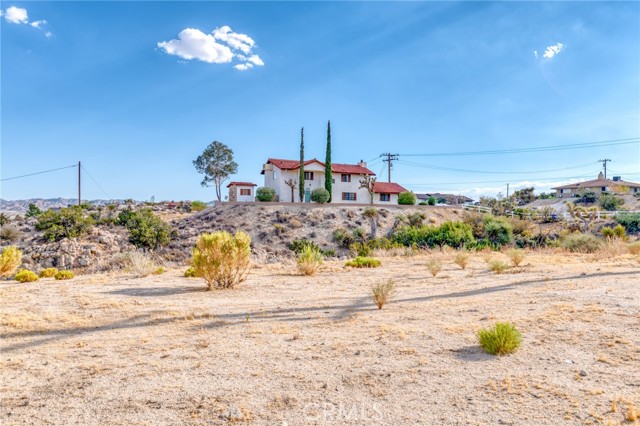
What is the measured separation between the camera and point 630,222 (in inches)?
1543

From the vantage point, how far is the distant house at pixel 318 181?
161 ft

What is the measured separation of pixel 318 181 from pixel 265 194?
22.3ft

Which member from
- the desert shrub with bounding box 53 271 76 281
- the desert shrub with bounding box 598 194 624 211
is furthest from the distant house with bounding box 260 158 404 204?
the desert shrub with bounding box 53 271 76 281

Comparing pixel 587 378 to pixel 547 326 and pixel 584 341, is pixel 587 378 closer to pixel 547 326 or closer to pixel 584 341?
pixel 584 341

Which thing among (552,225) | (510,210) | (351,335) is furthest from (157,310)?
(510,210)

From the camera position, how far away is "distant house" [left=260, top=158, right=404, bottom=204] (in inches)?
1937

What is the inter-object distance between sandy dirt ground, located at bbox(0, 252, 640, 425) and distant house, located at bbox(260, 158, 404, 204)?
40073 mm

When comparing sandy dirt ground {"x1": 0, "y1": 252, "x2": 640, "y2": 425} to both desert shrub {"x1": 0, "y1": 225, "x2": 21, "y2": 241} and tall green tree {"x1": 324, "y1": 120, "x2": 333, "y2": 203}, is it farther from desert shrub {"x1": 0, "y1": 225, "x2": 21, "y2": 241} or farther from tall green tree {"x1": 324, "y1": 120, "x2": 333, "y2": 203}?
tall green tree {"x1": 324, "y1": 120, "x2": 333, "y2": 203}

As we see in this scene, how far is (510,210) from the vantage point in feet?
165

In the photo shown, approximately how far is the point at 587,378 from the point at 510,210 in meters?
50.4

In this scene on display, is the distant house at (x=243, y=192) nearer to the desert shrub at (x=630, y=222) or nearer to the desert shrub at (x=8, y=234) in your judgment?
the desert shrub at (x=8, y=234)

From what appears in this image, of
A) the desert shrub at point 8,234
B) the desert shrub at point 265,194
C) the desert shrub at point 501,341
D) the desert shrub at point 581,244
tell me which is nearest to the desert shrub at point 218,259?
the desert shrub at point 501,341

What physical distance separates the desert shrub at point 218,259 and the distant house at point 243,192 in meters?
39.6

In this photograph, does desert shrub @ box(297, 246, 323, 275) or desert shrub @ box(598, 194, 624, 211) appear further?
desert shrub @ box(598, 194, 624, 211)
